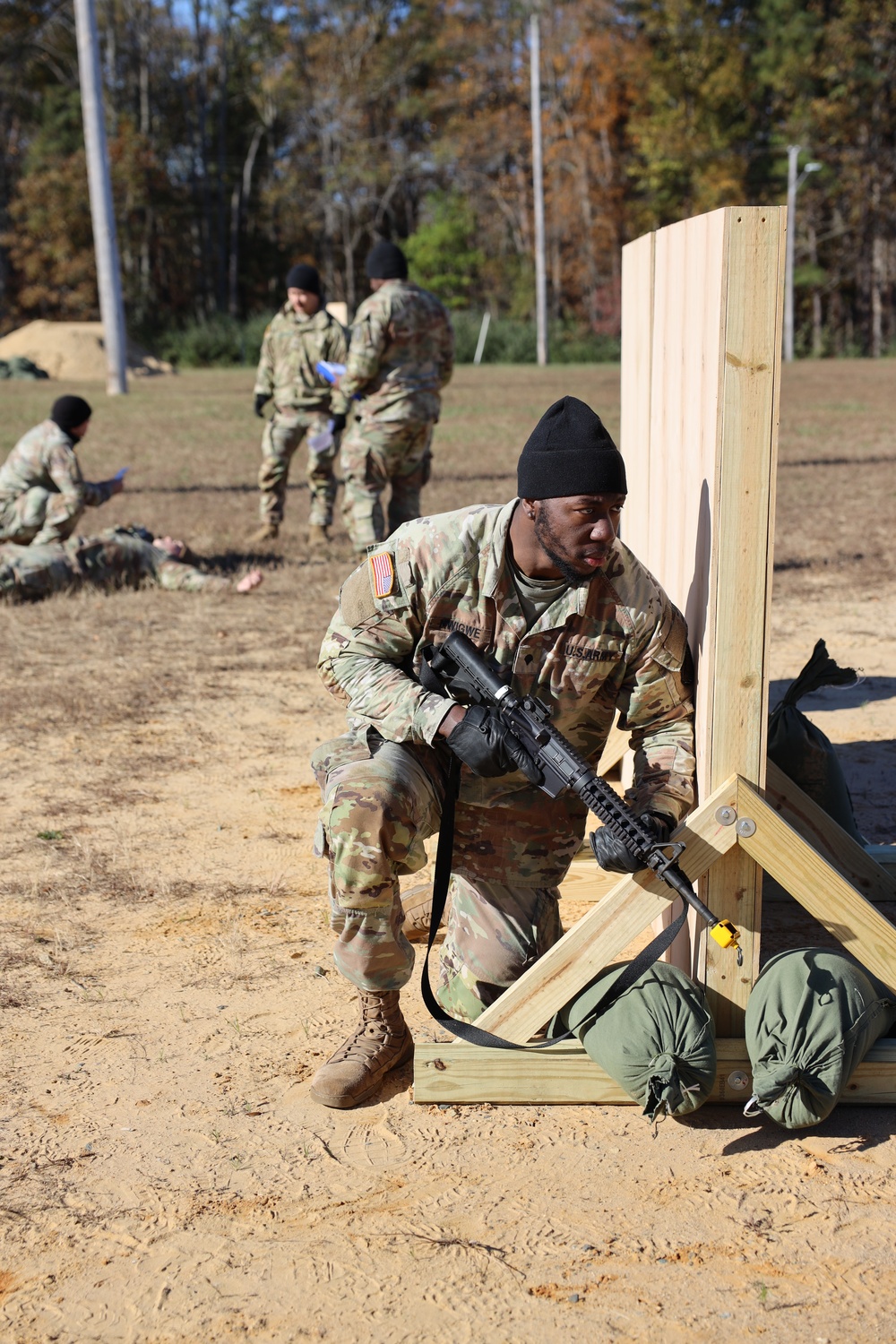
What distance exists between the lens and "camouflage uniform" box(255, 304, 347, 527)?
405 inches

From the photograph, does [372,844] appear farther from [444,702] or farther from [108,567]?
[108,567]

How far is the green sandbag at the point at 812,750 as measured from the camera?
396 centimetres

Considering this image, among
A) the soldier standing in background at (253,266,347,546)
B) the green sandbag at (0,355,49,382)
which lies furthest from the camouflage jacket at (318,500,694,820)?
the green sandbag at (0,355,49,382)

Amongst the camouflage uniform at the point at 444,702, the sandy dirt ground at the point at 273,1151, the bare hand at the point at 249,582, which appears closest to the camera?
the sandy dirt ground at the point at 273,1151

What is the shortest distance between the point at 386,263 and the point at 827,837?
19.9 ft

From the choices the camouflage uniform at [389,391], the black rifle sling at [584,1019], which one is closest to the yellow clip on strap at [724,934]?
the black rifle sling at [584,1019]

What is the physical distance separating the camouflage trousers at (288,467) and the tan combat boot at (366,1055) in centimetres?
730

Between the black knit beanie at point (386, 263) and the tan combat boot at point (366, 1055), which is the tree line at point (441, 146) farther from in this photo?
the tan combat boot at point (366, 1055)

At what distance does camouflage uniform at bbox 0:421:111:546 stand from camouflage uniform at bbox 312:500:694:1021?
19.3ft

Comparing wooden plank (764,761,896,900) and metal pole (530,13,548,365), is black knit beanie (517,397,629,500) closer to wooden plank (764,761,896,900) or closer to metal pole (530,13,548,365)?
wooden plank (764,761,896,900)

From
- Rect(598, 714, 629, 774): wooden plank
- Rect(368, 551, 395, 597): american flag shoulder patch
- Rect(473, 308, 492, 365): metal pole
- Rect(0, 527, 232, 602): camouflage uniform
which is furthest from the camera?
Rect(473, 308, 492, 365): metal pole

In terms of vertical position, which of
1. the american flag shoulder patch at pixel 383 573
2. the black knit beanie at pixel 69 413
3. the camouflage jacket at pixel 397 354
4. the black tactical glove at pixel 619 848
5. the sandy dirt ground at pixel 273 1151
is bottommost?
the sandy dirt ground at pixel 273 1151

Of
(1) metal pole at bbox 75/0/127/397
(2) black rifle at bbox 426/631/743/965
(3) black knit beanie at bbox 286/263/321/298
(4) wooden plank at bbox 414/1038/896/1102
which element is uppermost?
(1) metal pole at bbox 75/0/127/397

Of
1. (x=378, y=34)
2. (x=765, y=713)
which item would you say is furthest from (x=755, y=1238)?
(x=378, y=34)
